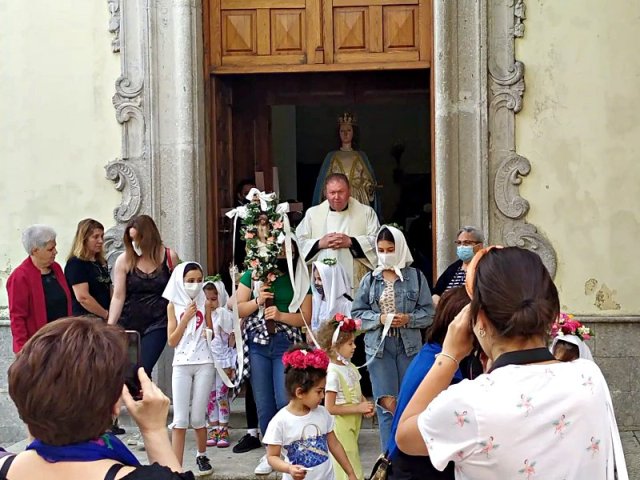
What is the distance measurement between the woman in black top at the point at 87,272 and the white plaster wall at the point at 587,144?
11.8ft

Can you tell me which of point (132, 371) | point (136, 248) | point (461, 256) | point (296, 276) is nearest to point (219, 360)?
point (296, 276)

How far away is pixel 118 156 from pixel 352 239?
2.22 metres

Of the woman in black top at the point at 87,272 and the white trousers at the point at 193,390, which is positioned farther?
the woman in black top at the point at 87,272

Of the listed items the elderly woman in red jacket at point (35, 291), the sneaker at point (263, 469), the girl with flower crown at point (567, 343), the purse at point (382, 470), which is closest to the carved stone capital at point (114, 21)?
the elderly woman in red jacket at point (35, 291)

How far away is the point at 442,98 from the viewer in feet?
30.0

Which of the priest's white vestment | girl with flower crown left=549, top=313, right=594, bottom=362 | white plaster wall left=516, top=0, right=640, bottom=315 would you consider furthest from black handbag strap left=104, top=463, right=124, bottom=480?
white plaster wall left=516, top=0, right=640, bottom=315

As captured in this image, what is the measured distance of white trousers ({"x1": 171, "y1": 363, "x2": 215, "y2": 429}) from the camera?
24.9 ft

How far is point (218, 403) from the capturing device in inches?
331

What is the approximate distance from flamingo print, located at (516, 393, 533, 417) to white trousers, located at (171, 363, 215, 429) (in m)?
5.02

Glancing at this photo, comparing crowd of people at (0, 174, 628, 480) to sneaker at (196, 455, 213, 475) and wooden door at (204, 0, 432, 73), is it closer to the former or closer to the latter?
sneaker at (196, 455, 213, 475)

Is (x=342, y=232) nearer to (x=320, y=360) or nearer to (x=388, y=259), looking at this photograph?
(x=388, y=259)

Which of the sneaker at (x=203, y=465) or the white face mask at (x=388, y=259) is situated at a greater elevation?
the white face mask at (x=388, y=259)

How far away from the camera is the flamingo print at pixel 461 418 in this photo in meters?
2.83

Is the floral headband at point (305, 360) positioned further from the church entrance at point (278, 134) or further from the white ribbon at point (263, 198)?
the church entrance at point (278, 134)
